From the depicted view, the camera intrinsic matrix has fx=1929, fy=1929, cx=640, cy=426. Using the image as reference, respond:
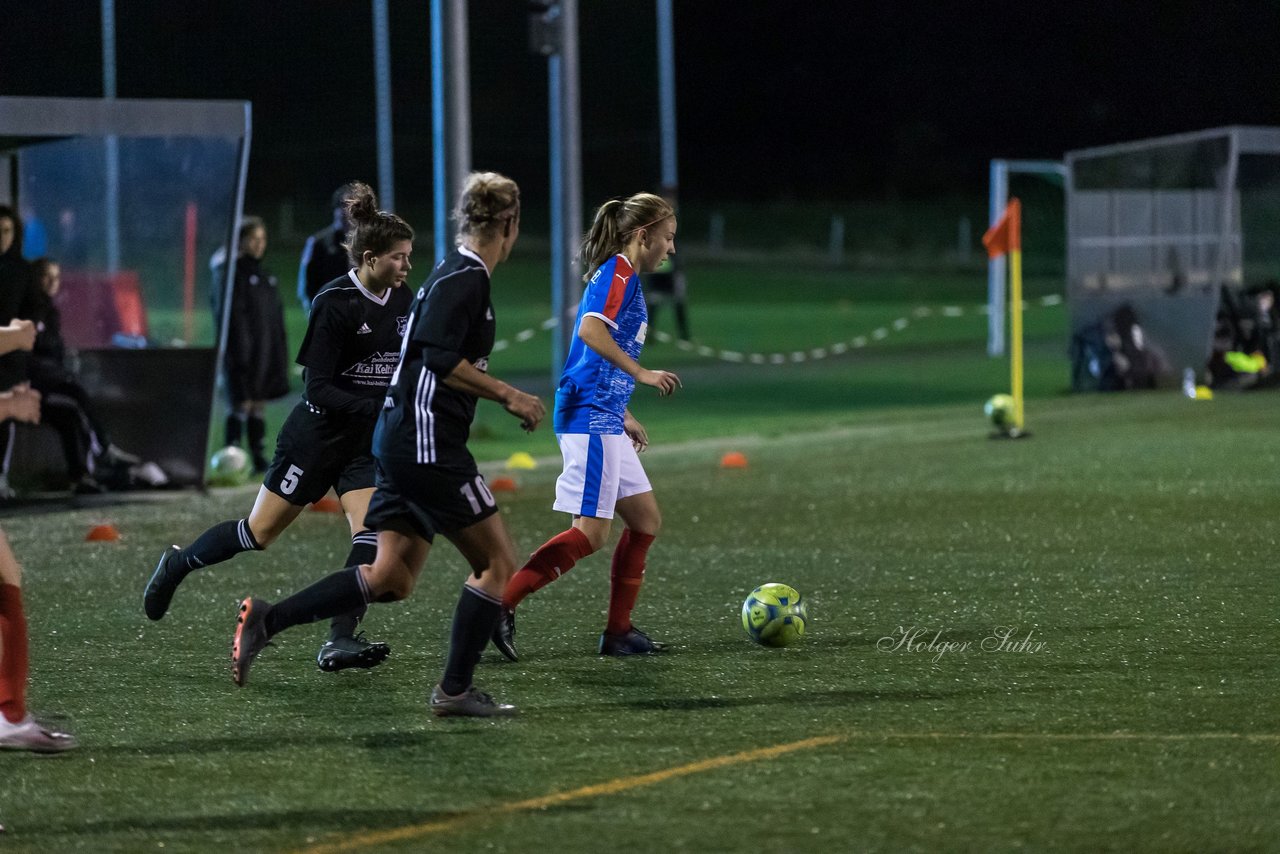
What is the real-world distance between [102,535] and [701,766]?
6.86 m

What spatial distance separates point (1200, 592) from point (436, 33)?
10.5 m

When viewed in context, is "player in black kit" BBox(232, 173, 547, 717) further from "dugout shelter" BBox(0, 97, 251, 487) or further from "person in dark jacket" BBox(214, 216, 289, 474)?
"person in dark jacket" BBox(214, 216, 289, 474)

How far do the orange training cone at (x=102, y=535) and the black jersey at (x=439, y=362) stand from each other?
5722 millimetres

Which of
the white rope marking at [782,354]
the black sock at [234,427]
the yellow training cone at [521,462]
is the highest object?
the black sock at [234,427]

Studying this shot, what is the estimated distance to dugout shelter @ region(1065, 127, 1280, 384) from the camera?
72.2ft

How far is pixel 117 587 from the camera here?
32.3ft

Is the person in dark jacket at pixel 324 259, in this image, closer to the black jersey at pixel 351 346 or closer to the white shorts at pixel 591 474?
the black jersey at pixel 351 346

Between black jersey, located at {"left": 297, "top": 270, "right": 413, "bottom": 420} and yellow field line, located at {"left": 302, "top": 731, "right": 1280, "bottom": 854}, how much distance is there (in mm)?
2373

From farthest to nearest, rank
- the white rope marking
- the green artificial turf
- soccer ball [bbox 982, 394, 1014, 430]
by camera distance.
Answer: the white rope marking < soccer ball [bbox 982, 394, 1014, 430] < the green artificial turf

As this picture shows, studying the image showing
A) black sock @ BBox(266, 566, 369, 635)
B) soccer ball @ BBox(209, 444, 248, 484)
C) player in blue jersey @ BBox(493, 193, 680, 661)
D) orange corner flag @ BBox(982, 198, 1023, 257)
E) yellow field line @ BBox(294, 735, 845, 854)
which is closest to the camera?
yellow field line @ BBox(294, 735, 845, 854)

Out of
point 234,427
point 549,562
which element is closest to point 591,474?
point 549,562

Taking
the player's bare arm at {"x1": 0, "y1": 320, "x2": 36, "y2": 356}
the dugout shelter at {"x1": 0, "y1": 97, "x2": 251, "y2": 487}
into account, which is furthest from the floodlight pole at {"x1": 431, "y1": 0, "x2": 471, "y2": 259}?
the player's bare arm at {"x1": 0, "y1": 320, "x2": 36, "y2": 356}

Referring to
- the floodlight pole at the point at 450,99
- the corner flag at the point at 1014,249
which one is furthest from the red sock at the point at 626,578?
the floodlight pole at the point at 450,99

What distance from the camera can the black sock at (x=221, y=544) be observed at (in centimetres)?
781
